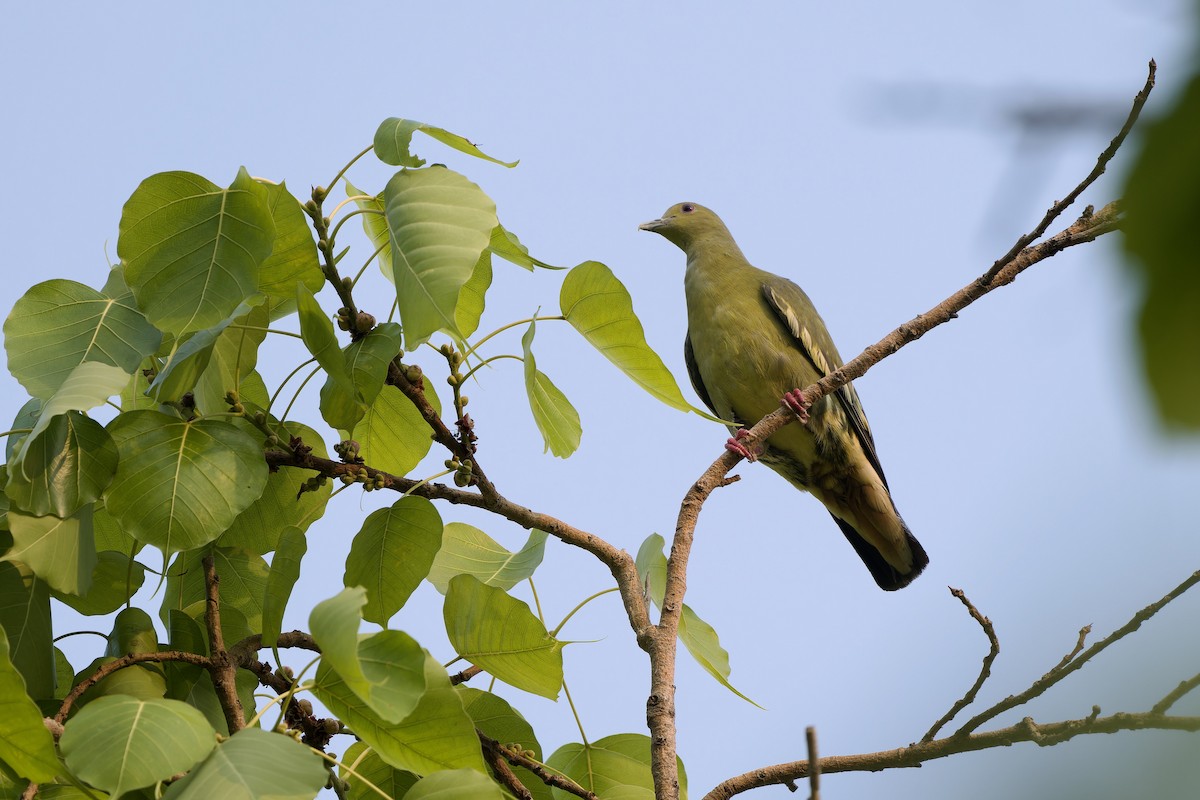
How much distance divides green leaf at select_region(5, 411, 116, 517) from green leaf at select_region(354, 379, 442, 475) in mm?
567

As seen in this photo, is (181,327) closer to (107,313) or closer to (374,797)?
(107,313)

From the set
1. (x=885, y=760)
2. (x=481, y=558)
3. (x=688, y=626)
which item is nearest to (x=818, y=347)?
(x=688, y=626)

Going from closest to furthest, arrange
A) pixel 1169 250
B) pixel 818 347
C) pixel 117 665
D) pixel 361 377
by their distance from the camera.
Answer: pixel 1169 250 < pixel 117 665 < pixel 361 377 < pixel 818 347

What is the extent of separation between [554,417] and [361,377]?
0.53 meters

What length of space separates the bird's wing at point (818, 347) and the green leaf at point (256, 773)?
3.14 m

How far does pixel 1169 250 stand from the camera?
383 millimetres

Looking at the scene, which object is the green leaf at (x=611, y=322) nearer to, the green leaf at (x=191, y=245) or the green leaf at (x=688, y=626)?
the green leaf at (x=688, y=626)

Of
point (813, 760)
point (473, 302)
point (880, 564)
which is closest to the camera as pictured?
point (813, 760)

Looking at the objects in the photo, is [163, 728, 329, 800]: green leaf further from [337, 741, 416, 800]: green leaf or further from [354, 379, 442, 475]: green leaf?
[354, 379, 442, 475]: green leaf

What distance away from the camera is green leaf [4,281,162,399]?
2053 millimetres

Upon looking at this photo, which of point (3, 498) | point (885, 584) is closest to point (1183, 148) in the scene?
point (3, 498)

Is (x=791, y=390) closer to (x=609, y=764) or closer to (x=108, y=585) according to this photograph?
(x=609, y=764)

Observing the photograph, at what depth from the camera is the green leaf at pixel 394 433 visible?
2.38 meters

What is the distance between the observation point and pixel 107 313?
216cm
